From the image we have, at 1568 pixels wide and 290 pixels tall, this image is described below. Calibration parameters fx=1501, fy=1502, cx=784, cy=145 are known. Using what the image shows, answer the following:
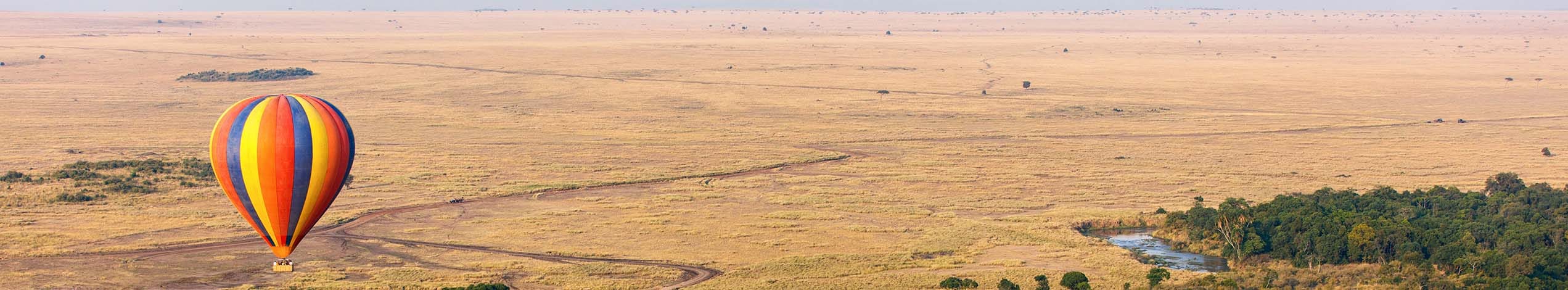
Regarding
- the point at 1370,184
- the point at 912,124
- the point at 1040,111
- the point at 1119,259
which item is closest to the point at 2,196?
the point at 1119,259

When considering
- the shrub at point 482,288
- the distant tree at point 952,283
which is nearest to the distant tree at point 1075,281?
the distant tree at point 952,283

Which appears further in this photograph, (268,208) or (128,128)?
(128,128)

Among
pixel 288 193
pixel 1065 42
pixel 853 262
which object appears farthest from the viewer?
pixel 1065 42

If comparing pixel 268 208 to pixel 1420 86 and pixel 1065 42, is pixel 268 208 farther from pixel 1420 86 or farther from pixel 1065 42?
pixel 1065 42

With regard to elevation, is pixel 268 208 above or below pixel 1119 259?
above

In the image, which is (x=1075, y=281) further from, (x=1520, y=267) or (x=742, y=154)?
(x=742, y=154)

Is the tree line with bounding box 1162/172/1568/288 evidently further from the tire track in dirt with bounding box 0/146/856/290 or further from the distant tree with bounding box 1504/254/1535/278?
the tire track in dirt with bounding box 0/146/856/290

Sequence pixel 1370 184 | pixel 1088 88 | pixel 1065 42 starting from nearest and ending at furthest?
pixel 1370 184
pixel 1088 88
pixel 1065 42
